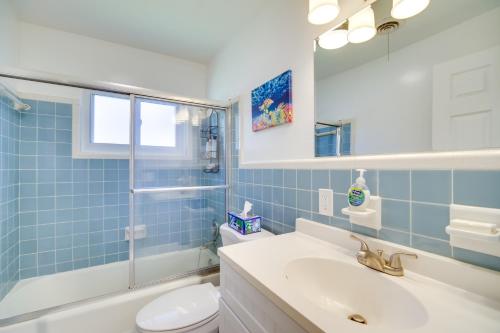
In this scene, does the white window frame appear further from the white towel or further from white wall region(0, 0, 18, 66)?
the white towel

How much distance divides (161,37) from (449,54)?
2.13m

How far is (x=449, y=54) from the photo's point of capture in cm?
68

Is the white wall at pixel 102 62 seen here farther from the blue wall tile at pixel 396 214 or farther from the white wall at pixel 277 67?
the blue wall tile at pixel 396 214

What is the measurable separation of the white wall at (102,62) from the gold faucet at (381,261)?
2081 mm

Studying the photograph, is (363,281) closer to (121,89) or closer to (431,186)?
(431,186)

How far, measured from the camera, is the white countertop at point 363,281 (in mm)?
455

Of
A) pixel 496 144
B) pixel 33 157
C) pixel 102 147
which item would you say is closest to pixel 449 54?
pixel 496 144

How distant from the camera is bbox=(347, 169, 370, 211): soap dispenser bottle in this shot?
0.80m

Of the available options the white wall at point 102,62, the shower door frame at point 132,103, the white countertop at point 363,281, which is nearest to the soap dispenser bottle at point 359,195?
the white countertop at point 363,281

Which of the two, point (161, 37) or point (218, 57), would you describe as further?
point (218, 57)

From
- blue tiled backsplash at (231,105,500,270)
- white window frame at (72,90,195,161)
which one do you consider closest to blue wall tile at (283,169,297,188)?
blue tiled backsplash at (231,105,500,270)

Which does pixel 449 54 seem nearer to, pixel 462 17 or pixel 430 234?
pixel 462 17

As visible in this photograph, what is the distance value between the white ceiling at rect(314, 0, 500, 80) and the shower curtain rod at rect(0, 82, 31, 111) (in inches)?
80.5

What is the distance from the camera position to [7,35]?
4.88ft
